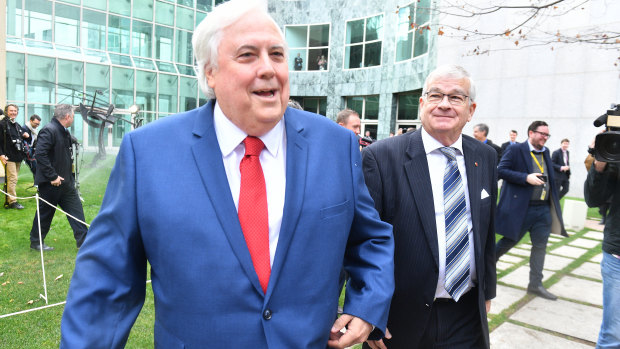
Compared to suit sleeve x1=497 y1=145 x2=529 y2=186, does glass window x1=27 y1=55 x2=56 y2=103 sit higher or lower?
higher

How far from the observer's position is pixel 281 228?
1.47m

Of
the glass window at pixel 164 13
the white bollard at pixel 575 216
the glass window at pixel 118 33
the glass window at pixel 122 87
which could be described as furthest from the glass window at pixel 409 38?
the glass window at pixel 118 33

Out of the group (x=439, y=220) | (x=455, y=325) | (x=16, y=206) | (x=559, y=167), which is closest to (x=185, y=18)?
(x=16, y=206)

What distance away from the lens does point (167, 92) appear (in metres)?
23.4

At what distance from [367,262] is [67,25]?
22841 mm

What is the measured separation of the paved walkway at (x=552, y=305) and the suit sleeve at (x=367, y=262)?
2771 millimetres

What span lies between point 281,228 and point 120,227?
523mm

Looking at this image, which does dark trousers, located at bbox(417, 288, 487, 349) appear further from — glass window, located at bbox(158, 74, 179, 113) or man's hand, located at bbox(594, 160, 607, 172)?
glass window, located at bbox(158, 74, 179, 113)

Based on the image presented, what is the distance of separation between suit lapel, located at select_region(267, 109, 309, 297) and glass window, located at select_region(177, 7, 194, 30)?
24.8 m

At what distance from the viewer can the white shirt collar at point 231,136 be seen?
1569 mm

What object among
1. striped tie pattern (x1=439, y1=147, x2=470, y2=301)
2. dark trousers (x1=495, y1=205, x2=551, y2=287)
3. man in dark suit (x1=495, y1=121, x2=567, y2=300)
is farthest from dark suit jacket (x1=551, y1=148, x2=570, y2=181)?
striped tie pattern (x1=439, y1=147, x2=470, y2=301)

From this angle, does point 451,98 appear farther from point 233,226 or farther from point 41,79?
point 41,79

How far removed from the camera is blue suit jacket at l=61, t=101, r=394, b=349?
4.57ft

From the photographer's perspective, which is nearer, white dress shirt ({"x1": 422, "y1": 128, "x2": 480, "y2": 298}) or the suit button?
the suit button
